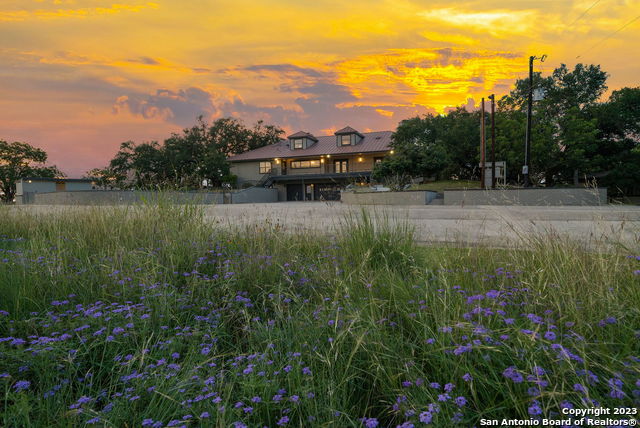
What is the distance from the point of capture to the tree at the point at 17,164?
160ft

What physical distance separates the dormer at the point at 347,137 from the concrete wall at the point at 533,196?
26831 millimetres

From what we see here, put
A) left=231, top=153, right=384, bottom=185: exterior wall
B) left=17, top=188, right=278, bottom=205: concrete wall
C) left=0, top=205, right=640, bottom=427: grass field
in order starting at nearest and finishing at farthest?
left=0, top=205, right=640, bottom=427: grass field, left=17, top=188, right=278, bottom=205: concrete wall, left=231, top=153, right=384, bottom=185: exterior wall

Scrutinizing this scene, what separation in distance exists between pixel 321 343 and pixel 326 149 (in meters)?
48.3

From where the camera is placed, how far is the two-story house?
47656 millimetres

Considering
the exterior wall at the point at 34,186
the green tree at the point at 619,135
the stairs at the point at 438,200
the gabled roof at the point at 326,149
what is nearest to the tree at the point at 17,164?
the exterior wall at the point at 34,186

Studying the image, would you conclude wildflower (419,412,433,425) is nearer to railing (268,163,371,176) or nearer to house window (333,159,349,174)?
railing (268,163,371,176)

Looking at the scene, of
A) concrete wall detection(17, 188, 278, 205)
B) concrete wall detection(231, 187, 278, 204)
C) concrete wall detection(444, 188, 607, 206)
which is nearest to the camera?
concrete wall detection(17, 188, 278, 205)

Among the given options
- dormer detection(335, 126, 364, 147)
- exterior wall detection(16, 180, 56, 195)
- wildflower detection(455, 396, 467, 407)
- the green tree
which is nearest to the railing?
dormer detection(335, 126, 364, 147)

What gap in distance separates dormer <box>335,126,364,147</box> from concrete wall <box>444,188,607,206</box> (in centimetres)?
2683

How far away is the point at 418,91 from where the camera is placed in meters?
17.8

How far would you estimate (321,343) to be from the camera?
2.20 m

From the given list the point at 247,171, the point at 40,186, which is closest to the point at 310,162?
the point at 247,171

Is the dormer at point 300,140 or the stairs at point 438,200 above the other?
the dormer at point 300,140

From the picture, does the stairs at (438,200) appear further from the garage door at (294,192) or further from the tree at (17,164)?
the tree at (17,164)
